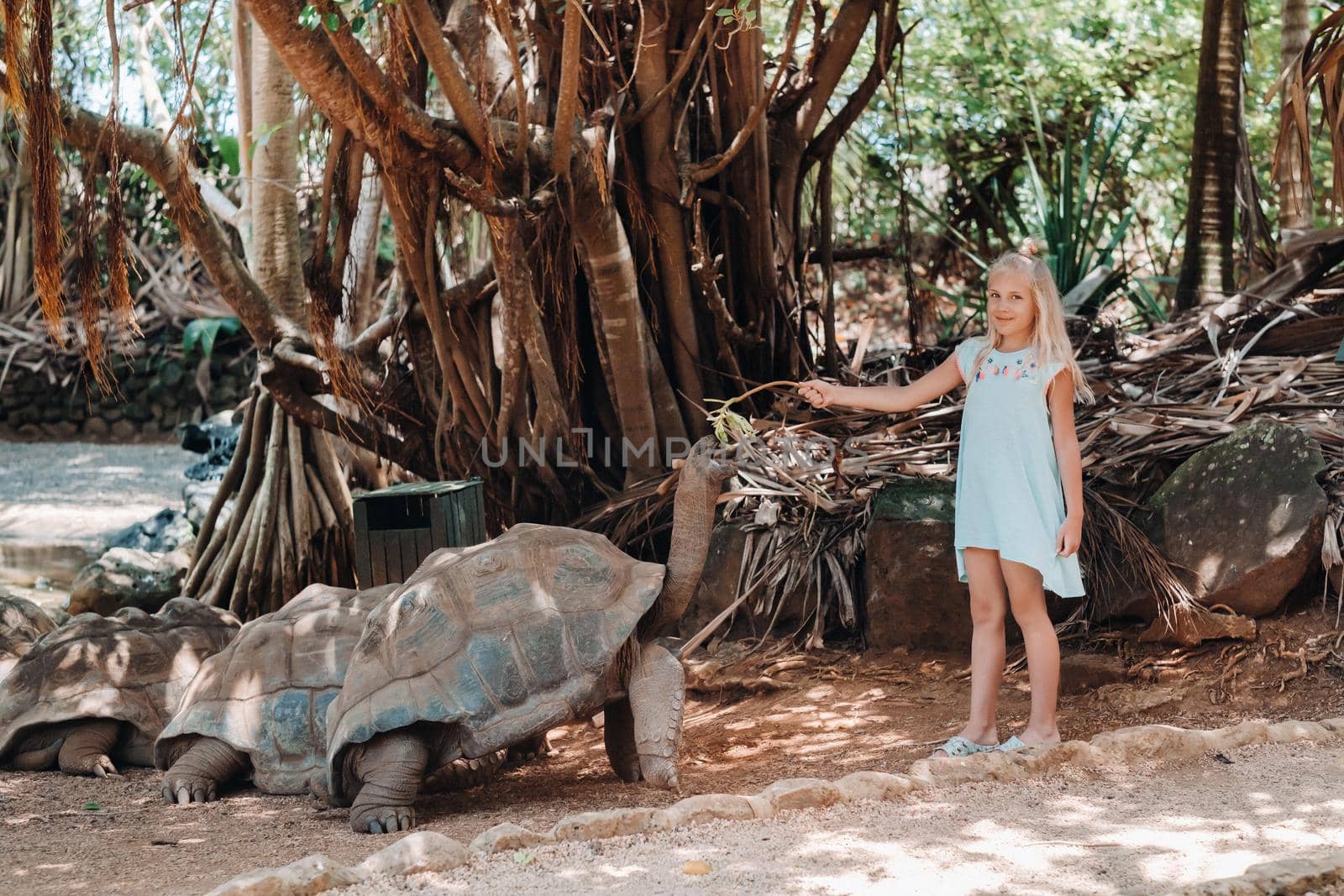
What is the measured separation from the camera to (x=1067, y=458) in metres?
4.12

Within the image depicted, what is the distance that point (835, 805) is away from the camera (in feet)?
11.8

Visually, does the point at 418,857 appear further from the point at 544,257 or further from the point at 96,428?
the point at 96,428

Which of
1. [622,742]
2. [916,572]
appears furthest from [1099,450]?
[622,742]

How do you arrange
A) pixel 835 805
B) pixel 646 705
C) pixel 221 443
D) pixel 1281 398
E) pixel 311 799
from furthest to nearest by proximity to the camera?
pixel 221 443 → pixel 1281 398 → pixel 311 799 → pixel 646 705 → pixel 835 805

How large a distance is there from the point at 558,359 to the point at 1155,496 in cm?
296

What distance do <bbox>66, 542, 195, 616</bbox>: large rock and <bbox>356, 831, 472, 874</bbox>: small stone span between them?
20.8 ft

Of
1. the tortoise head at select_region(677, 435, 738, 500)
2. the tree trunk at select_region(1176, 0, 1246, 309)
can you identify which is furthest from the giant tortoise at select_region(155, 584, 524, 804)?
the tree trunk at select_region(1176, 0, 1246, 309)

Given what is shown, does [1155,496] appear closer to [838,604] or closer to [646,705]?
[838,604]

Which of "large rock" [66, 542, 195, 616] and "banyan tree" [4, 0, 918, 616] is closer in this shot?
"banyan tree" [4, 0, 918, 616]

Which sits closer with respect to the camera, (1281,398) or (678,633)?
(1281,398)

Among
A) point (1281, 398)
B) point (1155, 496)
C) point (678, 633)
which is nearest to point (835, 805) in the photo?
point (1155, 496)

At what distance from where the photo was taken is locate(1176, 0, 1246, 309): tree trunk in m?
8.11

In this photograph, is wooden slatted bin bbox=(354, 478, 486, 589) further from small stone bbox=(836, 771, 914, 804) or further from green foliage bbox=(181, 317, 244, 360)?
green foliage bbox=(181, 317, 244, 360)

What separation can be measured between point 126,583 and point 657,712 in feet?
20.0
